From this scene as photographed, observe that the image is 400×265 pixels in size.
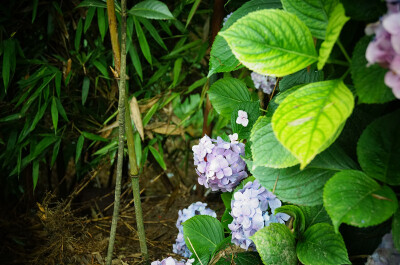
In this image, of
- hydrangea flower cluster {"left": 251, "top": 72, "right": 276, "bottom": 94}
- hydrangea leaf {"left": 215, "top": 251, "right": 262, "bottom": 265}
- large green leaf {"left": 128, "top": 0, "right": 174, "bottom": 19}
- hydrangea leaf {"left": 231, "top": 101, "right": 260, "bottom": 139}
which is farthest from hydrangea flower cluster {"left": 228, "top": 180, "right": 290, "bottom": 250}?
hydrangea flower cluster {"left": 251, "top": 72, "right": 276, "bottom": 94}

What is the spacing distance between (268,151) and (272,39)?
0.16 metres

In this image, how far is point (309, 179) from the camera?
1.94 feet

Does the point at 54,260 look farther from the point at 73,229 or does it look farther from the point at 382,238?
the point at 382,238

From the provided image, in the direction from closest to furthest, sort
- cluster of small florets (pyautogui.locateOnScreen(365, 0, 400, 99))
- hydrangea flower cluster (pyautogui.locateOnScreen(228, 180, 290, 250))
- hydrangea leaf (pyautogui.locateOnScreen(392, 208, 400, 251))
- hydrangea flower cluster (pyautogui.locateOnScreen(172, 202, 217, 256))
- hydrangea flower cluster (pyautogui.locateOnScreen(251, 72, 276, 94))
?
cluster of small florets (pyautogui.locateOnScreen(365, 0, 400, 99)) < hydrangea leaf (pyautogui.locateOnScreen(392, 208, 400, 251)) < hydrangea flower cluster (pyautogui.locateOnScreen(228, 180, 290, 250)) < hydrangea flower cluster (pyautogui.locateOnScreen(172, 202, 217, 256)) < hydrangea flower cluster (pyautogui.locateOnScreen(251, 72, 276, 94))

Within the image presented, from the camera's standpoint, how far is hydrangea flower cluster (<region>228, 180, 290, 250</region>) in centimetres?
82

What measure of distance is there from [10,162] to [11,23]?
23.0 inches

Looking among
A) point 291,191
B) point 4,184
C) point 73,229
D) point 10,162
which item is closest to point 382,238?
point 291,191

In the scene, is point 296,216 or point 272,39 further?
point 296,216

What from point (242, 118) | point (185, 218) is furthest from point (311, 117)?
point (185, 218)

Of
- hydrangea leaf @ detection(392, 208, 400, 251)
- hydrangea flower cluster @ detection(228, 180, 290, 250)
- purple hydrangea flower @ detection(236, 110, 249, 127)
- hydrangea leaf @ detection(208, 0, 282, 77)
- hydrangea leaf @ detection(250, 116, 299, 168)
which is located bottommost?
hydrangea flower cluster @ detection(228, 180, 290, 250)

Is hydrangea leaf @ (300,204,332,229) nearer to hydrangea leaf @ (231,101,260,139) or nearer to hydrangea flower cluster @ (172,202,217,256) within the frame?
hydrangea leaf @ (231,101,260,139)

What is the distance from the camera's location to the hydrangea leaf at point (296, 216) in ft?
2.35

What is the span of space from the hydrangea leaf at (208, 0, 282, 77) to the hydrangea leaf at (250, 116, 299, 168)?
0.19 metres

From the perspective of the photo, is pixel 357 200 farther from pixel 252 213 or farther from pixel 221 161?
pixel 221 161
